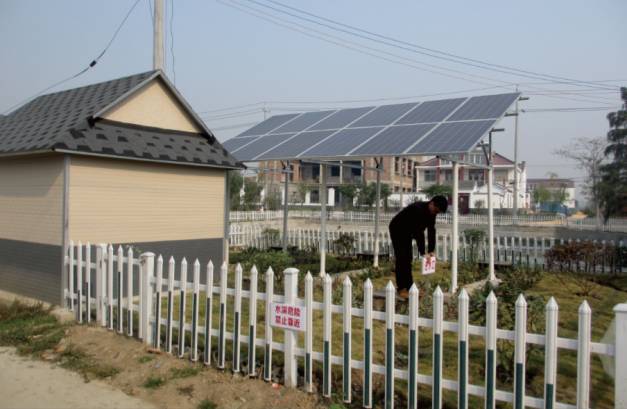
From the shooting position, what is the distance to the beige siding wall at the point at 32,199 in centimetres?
862

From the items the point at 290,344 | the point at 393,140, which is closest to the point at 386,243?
the point at 393,140

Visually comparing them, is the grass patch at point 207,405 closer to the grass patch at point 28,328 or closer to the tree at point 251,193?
the grass patch at point 28,328

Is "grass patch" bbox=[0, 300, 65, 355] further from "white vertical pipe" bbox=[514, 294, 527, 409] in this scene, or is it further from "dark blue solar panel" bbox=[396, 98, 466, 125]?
"dark blue solar panel" bbox=[396, 98, 466, 125]

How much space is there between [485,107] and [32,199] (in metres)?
9.09

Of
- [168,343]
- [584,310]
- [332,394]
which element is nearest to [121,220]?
[168,343]

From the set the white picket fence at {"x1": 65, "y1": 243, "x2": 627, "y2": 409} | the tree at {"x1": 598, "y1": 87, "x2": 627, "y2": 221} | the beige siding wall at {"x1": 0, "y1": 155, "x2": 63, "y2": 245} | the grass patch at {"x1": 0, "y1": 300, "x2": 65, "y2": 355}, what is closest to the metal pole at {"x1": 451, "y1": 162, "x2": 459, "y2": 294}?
the white picket fence at {"x1": 65, "y1": 243, "x2": 627, "y2": 409}

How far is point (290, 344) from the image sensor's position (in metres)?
5.16

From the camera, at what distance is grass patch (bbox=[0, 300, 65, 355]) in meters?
6.70

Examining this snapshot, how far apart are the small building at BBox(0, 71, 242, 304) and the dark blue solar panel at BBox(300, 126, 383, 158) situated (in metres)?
1.95

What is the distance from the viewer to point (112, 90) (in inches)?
418

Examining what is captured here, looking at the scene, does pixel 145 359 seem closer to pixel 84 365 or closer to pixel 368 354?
pixel 84 365

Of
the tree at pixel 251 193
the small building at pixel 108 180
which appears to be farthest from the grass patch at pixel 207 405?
the tree at pixel 251 193

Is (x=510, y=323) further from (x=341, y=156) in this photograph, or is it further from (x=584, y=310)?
(x=341, y=156)

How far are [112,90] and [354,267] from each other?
23.3ft
